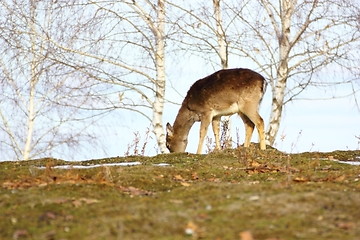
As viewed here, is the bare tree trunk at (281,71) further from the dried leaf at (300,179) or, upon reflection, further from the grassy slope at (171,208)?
the dried leaf at (300,179)

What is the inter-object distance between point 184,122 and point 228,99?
1.78 metres

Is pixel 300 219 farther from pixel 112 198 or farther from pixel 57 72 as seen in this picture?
pixel 57 72

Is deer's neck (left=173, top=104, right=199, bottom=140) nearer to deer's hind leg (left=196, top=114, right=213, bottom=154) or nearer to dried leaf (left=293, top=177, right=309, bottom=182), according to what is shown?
deer's hind leg (left=196, top=114, right=213, bottom=154)

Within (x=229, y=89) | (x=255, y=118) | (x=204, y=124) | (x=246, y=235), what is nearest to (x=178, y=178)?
(x=246, y=235)

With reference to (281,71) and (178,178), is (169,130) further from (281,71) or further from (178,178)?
(178,178)

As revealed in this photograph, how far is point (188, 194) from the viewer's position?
8.09 meters

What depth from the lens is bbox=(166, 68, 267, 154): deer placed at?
16.0 m

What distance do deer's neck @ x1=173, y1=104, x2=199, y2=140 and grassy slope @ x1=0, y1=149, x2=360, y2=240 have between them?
6754 millimetres

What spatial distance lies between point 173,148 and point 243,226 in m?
11.6

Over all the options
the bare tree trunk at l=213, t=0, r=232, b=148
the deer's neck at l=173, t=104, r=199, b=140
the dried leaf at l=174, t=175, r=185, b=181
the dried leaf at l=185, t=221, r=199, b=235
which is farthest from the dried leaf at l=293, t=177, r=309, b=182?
the bare tree trunk at l=213, t=0, r=232, b=148

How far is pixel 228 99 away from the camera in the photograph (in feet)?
53.0

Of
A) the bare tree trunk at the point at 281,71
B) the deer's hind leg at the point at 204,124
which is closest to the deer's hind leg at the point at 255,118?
the deer's hind leg at the point at 204,124

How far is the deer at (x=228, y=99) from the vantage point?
1603cm

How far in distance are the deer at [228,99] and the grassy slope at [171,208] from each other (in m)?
5.63
